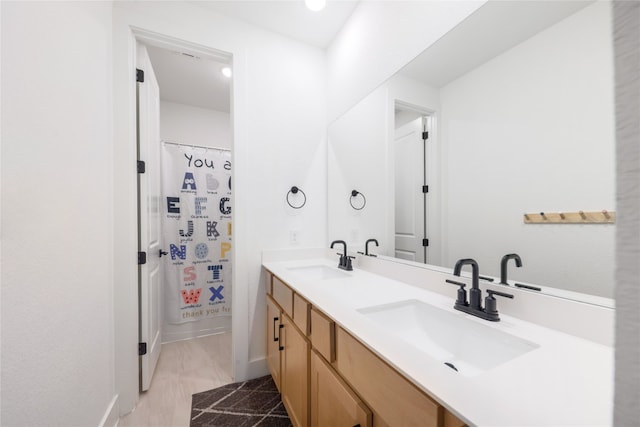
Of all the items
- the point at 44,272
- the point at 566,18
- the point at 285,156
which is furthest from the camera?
the point at 285,156

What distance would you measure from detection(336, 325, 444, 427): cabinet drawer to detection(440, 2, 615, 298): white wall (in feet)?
2.04

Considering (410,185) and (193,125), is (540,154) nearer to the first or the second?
(410,185)

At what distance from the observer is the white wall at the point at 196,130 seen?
2.62m

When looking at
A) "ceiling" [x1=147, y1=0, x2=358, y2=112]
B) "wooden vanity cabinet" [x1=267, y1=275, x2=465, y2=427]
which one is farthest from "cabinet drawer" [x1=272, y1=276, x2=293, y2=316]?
"ceiling" [x1=147, y1=0, x2=358, y2=112]

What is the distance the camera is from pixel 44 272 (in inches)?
36.4

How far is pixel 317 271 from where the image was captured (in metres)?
1.86

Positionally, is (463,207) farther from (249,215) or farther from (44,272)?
(44,272)

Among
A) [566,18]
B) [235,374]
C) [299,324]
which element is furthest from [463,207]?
[235,374]

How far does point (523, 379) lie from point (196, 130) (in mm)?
3554

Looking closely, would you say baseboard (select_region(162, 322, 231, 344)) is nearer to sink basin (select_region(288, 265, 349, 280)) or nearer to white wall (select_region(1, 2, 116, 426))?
white wall (select_region(1, 2, 116, 426))

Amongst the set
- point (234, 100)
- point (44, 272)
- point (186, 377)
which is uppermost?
point (234, 100)

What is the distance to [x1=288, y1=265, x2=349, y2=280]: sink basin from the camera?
174 cm

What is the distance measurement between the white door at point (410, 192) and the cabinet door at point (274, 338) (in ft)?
2.76

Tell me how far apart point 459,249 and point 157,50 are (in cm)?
271
